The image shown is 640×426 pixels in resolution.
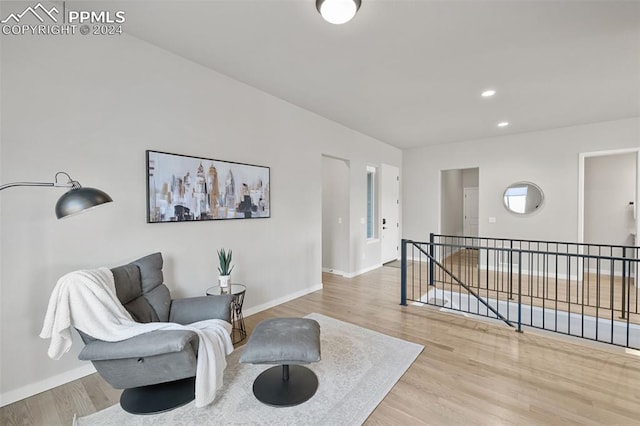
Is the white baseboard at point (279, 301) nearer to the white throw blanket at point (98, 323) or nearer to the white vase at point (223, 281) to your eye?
the white vase at point (223, 281)

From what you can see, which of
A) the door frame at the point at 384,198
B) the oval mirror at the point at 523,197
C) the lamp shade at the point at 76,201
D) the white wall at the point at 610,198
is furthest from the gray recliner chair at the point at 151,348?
the white wall at the point at 610,198

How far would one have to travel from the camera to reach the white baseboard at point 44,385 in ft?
6.32

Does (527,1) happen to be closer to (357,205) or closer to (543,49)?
(543,49)

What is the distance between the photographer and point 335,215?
219 inches

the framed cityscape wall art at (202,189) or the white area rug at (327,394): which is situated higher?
the framed cityscape wall art at (202,189)

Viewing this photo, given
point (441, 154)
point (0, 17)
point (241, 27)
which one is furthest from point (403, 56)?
point (441, 154)

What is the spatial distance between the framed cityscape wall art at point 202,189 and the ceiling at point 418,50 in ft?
3.49

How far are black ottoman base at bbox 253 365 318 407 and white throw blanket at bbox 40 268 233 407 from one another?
0.36m

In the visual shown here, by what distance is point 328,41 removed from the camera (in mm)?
2465

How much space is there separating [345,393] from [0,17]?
140 inches

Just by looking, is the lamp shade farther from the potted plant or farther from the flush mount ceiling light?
the flush mount ceiling light

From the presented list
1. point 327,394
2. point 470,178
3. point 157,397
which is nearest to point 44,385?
point 157,397

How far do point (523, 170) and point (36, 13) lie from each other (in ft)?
23.8

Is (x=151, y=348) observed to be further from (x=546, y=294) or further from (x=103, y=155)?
(x=546, y=294)
